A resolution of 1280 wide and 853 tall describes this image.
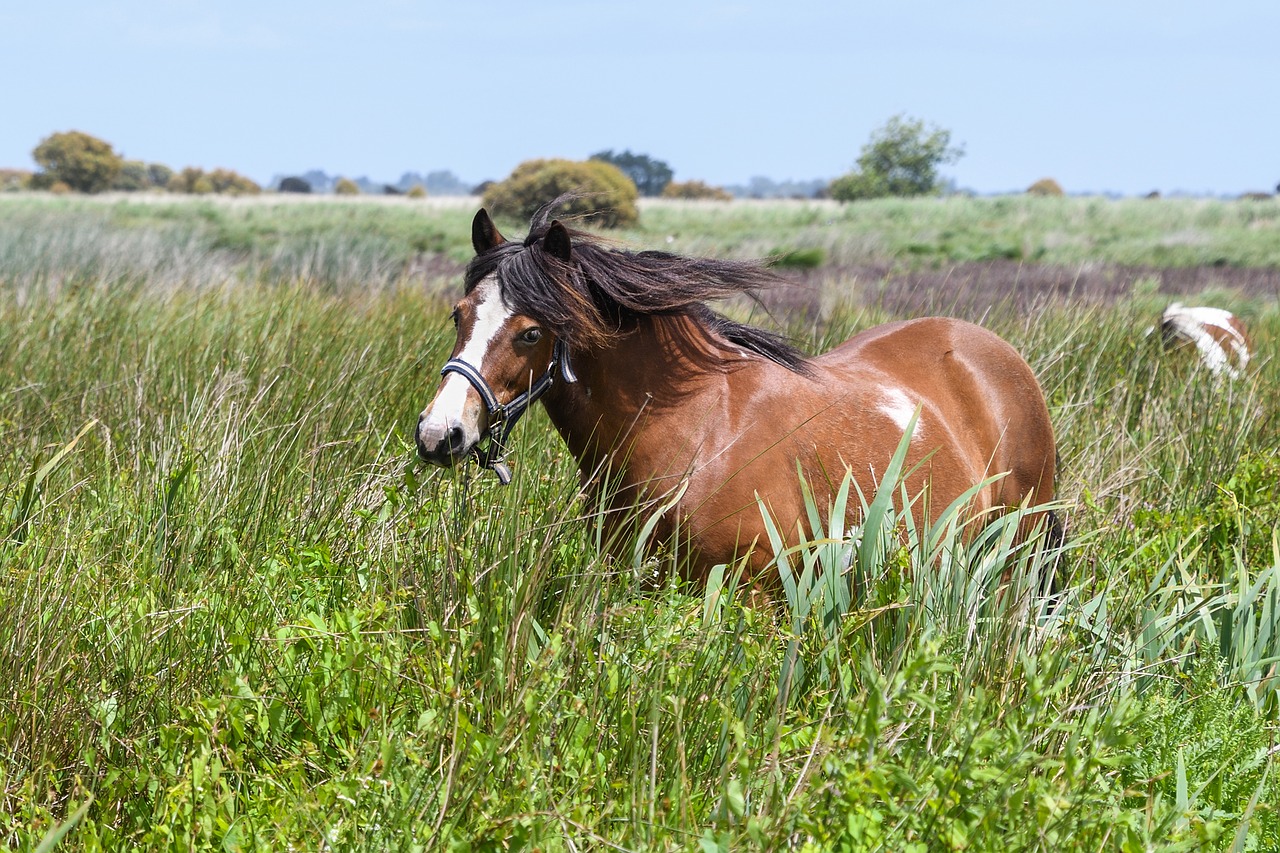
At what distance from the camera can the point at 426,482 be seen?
3.57 meters

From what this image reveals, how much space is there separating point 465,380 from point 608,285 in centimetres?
56

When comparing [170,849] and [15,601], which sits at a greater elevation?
[15,601]

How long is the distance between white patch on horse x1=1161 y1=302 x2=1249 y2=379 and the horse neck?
3.68m

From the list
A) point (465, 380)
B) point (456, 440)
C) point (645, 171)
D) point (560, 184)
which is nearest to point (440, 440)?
point (456, 440)

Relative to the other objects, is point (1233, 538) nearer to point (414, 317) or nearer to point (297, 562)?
point (297, 562)

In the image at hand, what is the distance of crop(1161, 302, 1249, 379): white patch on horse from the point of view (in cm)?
616

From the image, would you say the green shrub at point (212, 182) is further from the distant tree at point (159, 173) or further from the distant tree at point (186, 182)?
the distant tree at point (159, 173)

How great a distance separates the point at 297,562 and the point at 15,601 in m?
0.77

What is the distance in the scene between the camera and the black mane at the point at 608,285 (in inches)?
117

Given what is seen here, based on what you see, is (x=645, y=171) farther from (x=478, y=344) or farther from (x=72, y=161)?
(x=478, y=344)

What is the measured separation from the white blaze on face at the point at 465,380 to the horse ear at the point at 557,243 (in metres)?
0.20

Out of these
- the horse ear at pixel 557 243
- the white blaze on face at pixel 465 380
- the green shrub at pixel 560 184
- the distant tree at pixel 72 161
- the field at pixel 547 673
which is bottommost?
the field at pixel 547 673

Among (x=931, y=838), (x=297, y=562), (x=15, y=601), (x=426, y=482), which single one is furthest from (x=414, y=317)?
(x=931, y=838)

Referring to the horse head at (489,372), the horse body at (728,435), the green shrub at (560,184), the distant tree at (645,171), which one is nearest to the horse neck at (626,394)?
the horse body at (728,435)
